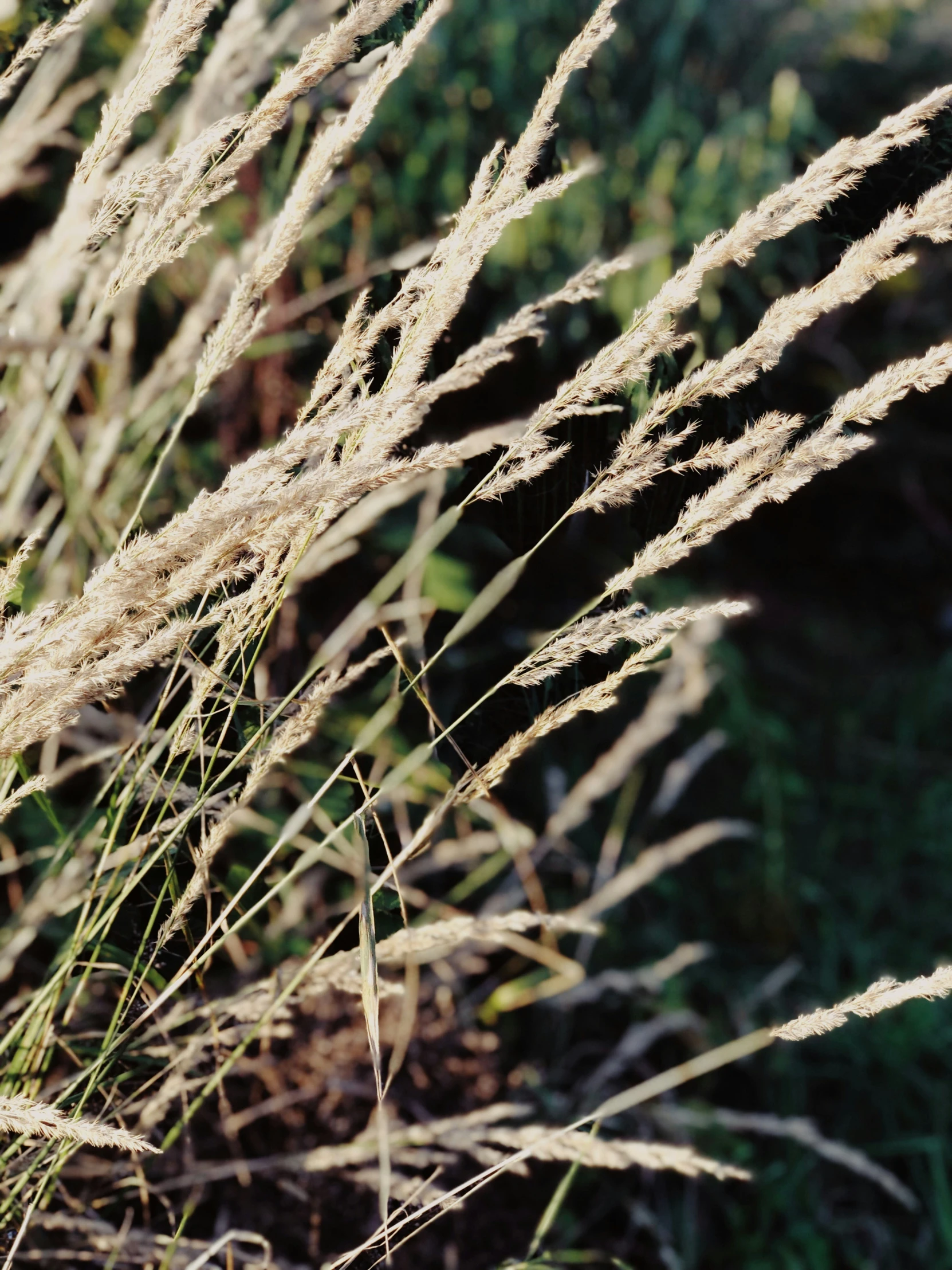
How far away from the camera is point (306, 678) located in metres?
0.74

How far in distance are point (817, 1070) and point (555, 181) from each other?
1529 mm

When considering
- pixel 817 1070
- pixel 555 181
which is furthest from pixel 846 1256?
pixel 555 181

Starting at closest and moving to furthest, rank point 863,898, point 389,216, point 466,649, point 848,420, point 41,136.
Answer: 1. point 848,420
2. point 41,136
3. point 466,649
4. point 863,898
5. point 389,216

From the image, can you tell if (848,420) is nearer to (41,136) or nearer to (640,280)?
(41,136)

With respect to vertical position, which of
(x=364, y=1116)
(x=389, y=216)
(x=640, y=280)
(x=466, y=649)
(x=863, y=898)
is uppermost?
(x=389, y=216)

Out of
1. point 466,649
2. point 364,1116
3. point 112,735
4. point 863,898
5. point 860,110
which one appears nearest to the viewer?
point 364,1116

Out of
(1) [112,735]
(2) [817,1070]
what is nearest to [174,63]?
(1) [112,735]

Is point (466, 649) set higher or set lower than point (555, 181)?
lower

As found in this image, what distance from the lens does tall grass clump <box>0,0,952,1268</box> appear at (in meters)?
0.64

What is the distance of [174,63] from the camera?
2.24 ft

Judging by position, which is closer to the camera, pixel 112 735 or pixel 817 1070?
pixel 112 735

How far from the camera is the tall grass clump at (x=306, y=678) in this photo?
0.64m

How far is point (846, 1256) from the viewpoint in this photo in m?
1.44

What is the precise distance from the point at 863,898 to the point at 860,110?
2551mm
